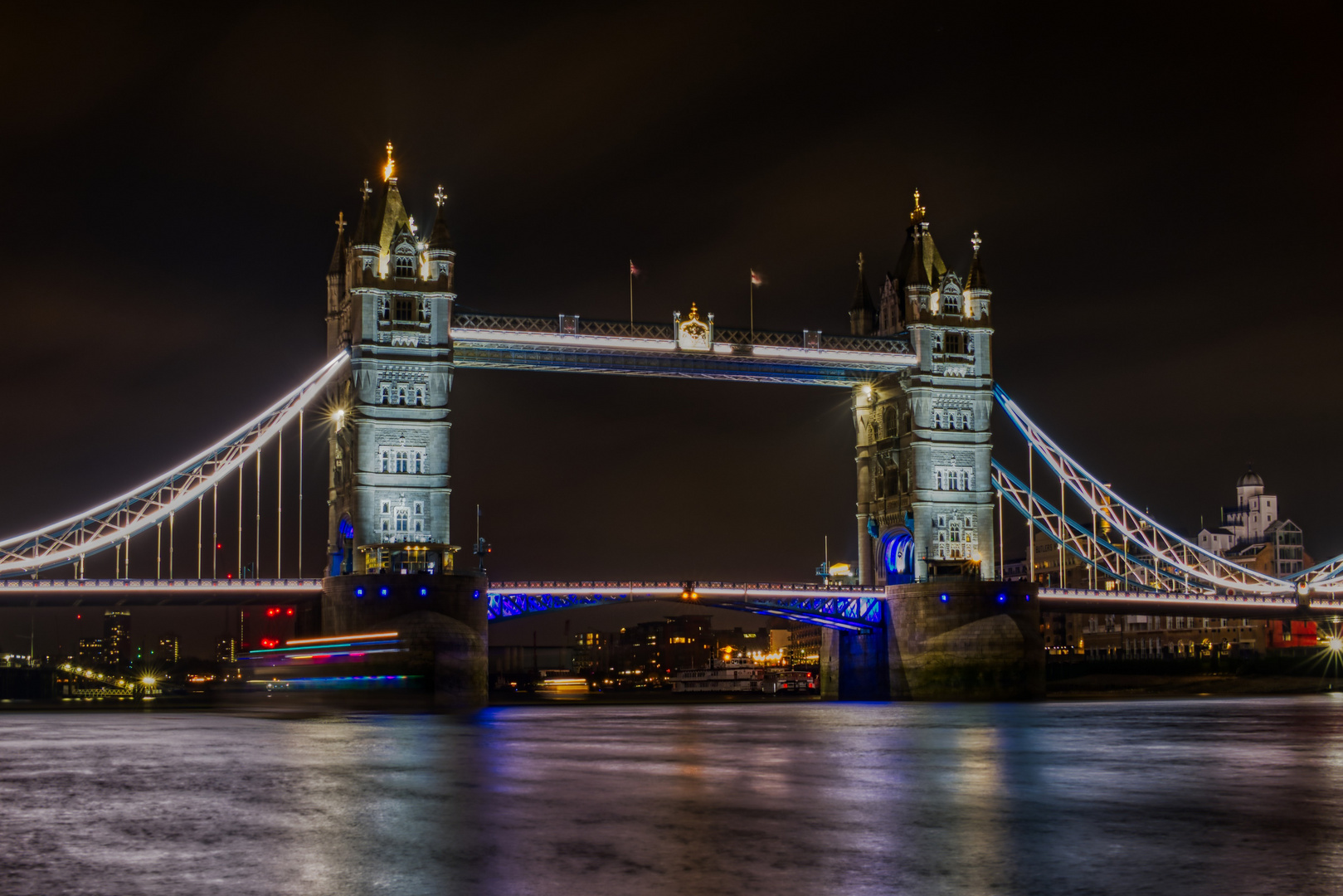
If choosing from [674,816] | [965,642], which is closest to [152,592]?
[965,642]

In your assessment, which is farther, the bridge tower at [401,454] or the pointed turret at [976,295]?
the pointed turret at [976,295]

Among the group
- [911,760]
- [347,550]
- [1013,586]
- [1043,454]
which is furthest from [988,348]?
[911,760]

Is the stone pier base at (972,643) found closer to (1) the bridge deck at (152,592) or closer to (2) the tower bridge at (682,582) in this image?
(2) the tower bridge at (682,582)

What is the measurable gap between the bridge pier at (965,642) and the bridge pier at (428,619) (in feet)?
73.0

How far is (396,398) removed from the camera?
2655 inches

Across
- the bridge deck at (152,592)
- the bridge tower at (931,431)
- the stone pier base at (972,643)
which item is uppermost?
the bridge tower at (931,431)

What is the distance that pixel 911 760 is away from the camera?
27.4 metres

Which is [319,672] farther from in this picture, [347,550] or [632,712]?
[632,712]

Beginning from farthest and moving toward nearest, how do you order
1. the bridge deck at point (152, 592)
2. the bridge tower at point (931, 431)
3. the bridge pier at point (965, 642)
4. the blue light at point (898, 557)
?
the blue light at point (898, 557) → the bridge tower at point (931, 431) → the bridge pier at point (965, 642) → the bridge deck at point (152, 592)

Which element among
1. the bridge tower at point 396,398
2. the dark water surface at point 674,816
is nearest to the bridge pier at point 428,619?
the bridge tower at point 396,398

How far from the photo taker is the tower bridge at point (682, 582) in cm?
6525

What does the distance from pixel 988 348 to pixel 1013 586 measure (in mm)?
13133

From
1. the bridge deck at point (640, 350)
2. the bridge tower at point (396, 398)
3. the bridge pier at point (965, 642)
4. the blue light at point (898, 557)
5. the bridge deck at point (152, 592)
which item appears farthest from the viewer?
the blue light at point (898, 557)

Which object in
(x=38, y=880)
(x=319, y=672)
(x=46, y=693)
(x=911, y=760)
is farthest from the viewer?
(x=46, y=693)
